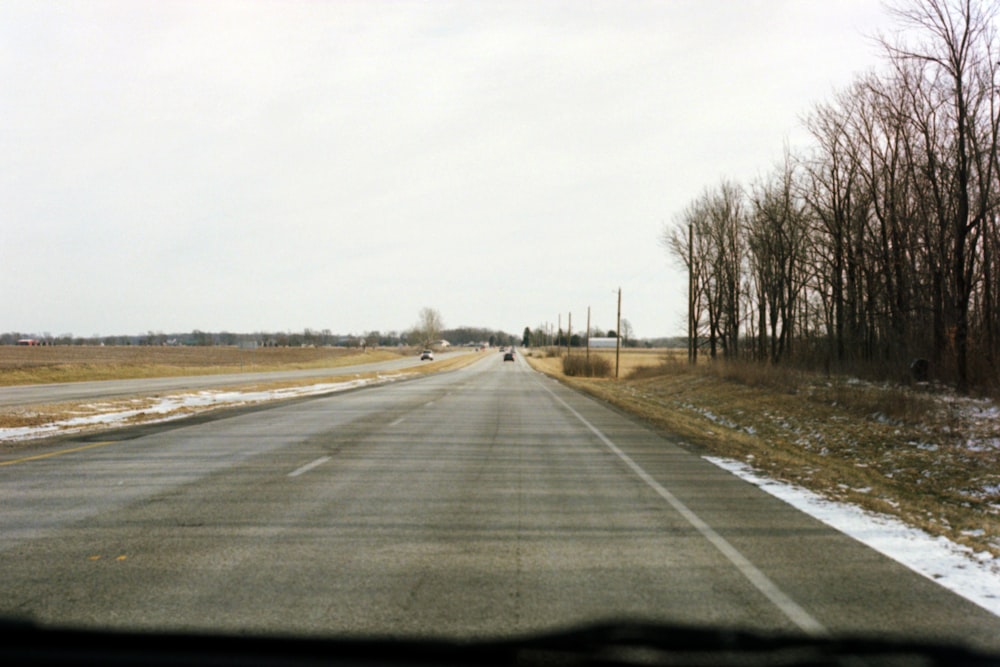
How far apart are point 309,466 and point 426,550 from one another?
200 inches

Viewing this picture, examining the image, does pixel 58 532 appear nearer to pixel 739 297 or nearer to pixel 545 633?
pixel 545 633

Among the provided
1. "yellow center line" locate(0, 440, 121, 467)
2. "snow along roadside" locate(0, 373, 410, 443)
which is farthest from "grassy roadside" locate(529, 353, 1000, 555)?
"snow along roadside" locate(0, 373, 410, 443)

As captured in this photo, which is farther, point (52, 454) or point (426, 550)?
point (52, 454)

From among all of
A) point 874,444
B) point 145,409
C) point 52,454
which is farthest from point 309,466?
point 145,409

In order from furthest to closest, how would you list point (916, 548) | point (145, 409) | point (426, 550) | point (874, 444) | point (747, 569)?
point (145, 409) < point (874, 444) < point (916, 548) < point (426, 550) < point (747, 569)

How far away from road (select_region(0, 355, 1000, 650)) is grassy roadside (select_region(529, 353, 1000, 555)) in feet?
4.82

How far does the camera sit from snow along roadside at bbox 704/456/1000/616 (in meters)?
5.18

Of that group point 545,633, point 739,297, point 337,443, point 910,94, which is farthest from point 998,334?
point 739,297

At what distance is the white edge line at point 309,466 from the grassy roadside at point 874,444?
6800 millimetres

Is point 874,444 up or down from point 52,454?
down

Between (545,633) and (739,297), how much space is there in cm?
5719

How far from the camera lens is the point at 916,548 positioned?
6.34m

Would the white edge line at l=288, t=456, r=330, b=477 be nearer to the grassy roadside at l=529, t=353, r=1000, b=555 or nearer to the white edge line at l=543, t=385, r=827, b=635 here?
the white edge line at l=543, t=385, r=827, b=635

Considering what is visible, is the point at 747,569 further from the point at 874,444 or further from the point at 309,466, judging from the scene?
the point at 874,444
